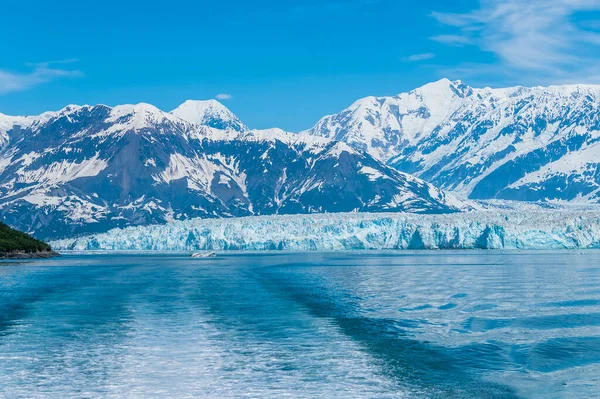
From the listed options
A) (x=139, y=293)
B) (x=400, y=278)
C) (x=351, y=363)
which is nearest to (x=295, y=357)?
(x=351, y=363)

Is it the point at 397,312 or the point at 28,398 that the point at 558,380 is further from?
the point at 397,312

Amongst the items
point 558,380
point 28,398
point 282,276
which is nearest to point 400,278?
point 282,276

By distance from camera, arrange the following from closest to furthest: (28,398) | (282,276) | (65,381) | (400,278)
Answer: (28,398) < (65,381) < (400,278) < (282,276)

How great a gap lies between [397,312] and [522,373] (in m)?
23.3

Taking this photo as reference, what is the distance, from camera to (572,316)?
2096 inches

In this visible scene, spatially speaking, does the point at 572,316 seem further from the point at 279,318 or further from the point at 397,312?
the point at 279,318

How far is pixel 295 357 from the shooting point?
37.3 meters

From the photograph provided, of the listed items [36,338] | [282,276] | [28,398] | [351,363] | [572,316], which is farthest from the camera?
[282,276]

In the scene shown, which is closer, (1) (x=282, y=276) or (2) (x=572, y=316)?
(2) (x=572, y=316)

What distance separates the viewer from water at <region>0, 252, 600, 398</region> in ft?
102

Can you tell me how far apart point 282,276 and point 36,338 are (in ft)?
213

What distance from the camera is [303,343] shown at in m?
42.4

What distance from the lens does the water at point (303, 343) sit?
31.0 meters

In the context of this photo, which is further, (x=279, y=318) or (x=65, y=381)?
(x=279, y=318)
